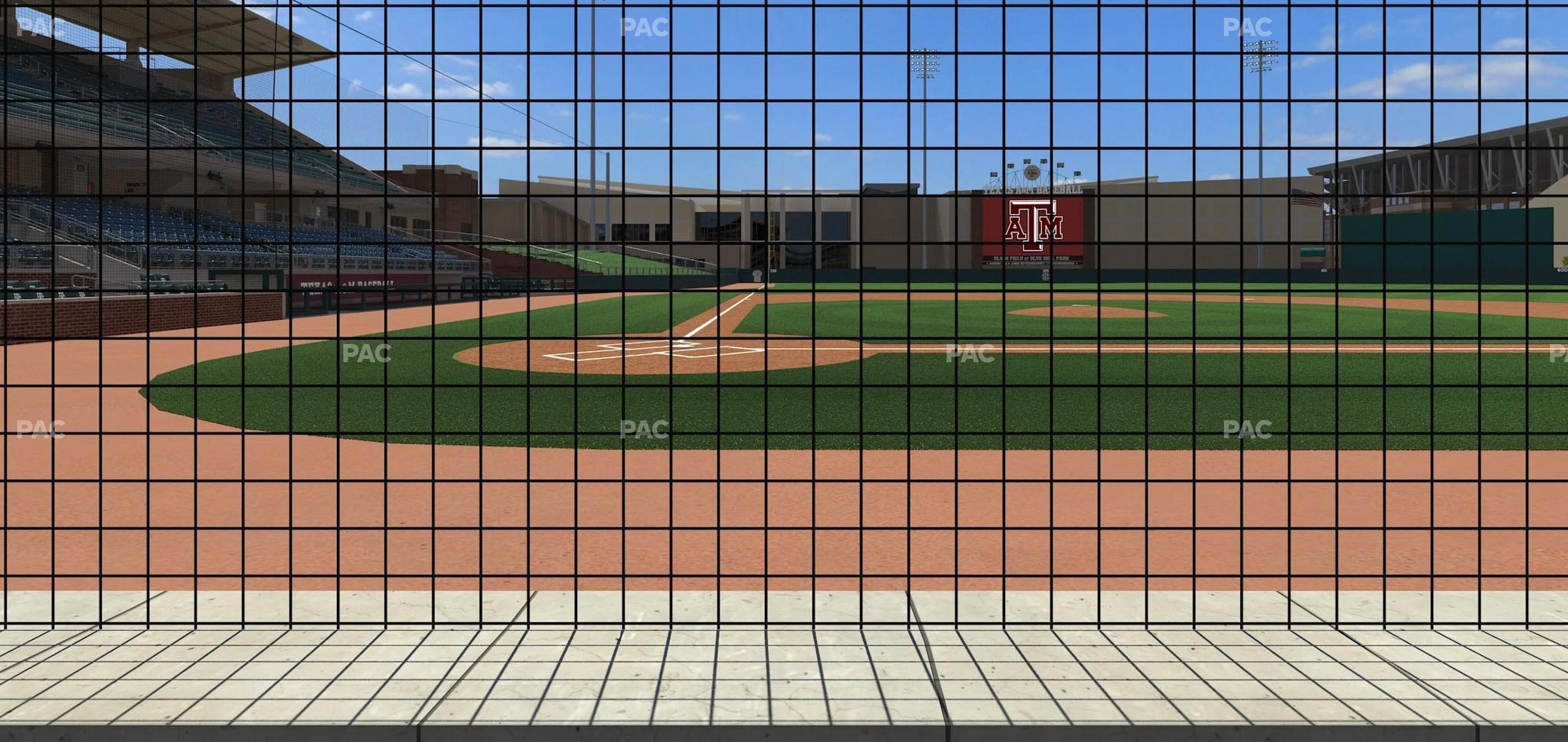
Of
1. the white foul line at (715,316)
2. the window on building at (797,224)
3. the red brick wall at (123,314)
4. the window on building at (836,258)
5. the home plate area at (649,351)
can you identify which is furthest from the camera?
the window on building at (797,224)

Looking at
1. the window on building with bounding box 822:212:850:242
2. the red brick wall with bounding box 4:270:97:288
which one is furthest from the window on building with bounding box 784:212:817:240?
the red brick wall with bounding box 4:270:97:288

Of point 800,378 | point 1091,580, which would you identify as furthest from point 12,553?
point 800,378

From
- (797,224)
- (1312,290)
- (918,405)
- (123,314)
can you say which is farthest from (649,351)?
(797,224)

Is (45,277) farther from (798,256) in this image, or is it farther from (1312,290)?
(798,256)

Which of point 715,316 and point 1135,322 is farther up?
point 715,316

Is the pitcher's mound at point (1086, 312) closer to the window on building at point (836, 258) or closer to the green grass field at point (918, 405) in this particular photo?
the green grass field at point (918, 405)

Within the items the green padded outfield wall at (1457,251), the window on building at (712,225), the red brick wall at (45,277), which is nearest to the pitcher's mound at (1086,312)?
the green padded outfield wall at (1457,251)

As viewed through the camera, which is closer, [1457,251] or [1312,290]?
[1312,290]

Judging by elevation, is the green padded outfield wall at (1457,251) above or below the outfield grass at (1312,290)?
above

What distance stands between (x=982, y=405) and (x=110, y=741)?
47.2 ft

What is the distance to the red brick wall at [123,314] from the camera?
1067 inches

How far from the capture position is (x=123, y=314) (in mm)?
30344

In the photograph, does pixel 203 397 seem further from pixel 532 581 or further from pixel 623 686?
pixel 623 686

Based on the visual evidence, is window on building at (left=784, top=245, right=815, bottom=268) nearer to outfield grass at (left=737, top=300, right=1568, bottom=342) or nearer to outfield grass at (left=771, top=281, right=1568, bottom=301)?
outfield grass at (left=771, top=281, right=1568, bottom=301)
